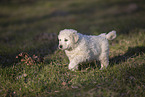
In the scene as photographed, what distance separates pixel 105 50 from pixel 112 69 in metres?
0.57

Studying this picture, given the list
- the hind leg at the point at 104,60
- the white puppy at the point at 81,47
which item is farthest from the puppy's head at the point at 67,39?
the hind leg at the point at 104,60

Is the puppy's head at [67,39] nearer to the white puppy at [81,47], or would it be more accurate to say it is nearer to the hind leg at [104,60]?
the white puppy at [81,47]

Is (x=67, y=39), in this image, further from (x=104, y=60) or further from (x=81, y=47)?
(x=104, y=60)

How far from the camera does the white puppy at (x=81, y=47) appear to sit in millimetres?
3691

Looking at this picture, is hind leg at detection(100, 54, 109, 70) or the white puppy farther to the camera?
hind leg at detection(100, 54, 109, 70)

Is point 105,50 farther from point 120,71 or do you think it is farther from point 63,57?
point 63,57

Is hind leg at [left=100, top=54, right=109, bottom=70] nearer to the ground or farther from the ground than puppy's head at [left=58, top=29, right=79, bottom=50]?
nearer to the ground

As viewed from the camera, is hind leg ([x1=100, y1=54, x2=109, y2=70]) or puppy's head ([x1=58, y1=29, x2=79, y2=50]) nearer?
puppy's head ([x1=58, y1=29, x2=79, y2=50])

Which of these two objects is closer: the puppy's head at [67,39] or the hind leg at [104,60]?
the puppy's head at [67,39]

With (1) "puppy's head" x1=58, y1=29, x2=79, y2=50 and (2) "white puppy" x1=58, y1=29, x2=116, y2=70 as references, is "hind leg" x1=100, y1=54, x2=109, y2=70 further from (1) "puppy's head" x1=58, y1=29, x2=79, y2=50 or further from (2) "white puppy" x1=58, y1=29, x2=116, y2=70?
(1) "puppy's head" x1=58, y1=29, x2=79, y2=50

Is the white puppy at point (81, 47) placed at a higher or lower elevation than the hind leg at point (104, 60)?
higher

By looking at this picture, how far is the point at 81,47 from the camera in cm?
383

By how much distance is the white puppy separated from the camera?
3.69 m

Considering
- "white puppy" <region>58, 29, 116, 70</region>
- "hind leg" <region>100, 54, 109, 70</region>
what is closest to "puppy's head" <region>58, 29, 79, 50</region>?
"white puppy" <region>58, 29, 116, 70</region>
